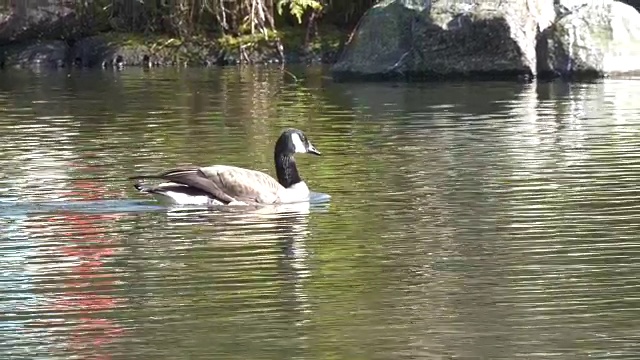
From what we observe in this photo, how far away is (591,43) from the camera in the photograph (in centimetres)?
2519

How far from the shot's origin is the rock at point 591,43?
25172mm

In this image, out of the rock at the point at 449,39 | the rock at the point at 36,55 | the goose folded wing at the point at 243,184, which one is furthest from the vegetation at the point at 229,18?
the goose folded wing at the point at 243,184

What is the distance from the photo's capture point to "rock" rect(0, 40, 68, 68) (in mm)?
32438

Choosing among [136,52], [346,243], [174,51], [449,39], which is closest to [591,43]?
[449,39]

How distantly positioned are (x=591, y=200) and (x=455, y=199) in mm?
1047

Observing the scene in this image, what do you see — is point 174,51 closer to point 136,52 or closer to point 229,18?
point 136,52

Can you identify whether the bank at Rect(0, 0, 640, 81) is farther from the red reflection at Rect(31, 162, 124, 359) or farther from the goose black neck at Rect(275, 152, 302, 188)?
the red reflection at Rect(31, 162, 124, 359)

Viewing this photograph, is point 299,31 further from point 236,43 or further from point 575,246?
point 575,246

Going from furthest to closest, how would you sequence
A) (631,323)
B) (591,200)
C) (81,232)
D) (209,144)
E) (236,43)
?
(236,43) → (209,144) → (591,200) → (81,232) → (631,323)

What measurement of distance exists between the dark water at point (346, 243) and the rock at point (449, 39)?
16.6ft

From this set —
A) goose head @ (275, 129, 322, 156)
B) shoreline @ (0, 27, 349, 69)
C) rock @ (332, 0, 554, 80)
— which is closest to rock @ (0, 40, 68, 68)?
shoreline @ (0, 27, 349, 69)

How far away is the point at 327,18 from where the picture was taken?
3350 cm

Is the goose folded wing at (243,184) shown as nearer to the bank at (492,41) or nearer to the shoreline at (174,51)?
the bank at (492,41)

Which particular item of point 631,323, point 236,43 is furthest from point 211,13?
point 631,323
